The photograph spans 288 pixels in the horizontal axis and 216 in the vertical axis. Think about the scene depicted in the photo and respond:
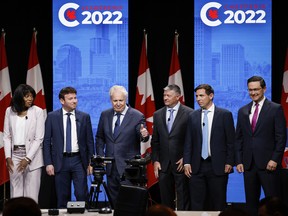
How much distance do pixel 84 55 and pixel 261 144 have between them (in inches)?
137

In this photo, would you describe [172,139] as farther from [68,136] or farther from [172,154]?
[68,136]

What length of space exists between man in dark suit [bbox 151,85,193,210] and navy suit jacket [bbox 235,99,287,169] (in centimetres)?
83

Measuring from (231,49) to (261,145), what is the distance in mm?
2642

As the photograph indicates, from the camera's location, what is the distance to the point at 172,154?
7078 millimetres

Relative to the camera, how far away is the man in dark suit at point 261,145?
6.46 metres

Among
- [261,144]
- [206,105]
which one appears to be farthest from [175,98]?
[261,144]

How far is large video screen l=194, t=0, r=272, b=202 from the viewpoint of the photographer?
8742mm

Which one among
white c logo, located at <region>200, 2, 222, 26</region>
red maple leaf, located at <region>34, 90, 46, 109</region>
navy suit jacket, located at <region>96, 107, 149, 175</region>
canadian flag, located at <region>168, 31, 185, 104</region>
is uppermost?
white c logo, located at <region>200, 2, 222, 26</region>

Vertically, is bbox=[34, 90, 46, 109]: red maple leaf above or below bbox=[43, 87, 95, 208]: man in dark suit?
above

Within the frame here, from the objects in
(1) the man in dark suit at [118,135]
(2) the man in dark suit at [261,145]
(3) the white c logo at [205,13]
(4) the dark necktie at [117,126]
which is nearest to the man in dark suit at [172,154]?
(1) the man in dark suit at [118,135]

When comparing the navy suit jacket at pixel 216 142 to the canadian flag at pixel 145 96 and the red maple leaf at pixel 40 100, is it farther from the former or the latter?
the red maple leaf at pixel 40 100

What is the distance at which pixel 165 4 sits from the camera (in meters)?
9.11

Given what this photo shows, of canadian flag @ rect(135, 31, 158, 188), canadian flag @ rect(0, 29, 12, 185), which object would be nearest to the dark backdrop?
canadian flag @ rect(135, 31, 158, 188)

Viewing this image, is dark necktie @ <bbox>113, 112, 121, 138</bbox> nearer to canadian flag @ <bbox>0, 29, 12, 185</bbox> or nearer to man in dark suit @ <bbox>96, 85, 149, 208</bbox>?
man in dark suit @ <bbox>96, 85, 149, 208</bbox>
